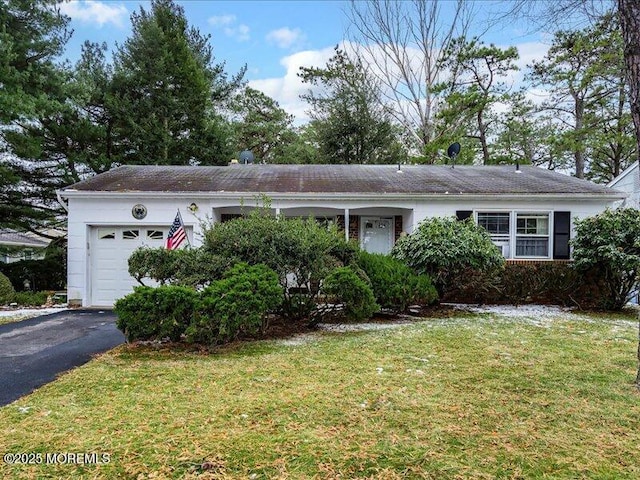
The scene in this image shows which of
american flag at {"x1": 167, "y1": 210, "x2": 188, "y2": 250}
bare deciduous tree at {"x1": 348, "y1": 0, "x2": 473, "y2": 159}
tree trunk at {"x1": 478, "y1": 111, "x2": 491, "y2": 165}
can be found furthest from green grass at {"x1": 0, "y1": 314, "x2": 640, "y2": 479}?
bare deciduous tree at {"x1": 348, "y1": 0, "x2": 473, "y2": 159}

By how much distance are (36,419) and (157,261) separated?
389 cm

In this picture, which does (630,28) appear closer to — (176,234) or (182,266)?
(182,266)

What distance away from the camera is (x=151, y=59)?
19141 millimetres

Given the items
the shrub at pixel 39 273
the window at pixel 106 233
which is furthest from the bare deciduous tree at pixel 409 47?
the shrub at pixel 39 273

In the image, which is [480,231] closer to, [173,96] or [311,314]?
[311,314]

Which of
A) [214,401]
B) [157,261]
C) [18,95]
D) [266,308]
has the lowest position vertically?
[214,401]

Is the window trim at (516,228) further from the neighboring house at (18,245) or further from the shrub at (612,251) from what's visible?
the neighboring house at (18,245)

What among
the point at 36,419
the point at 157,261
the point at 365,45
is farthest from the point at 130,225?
the point at 365,45

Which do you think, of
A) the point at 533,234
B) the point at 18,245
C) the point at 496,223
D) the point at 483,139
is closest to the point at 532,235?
the point at 533,234

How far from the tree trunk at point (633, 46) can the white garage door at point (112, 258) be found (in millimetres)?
9887

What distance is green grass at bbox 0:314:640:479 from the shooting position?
2582mm

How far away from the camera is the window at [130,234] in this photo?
35.3 ft

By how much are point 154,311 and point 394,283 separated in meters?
4.36

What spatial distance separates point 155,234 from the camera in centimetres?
1082
